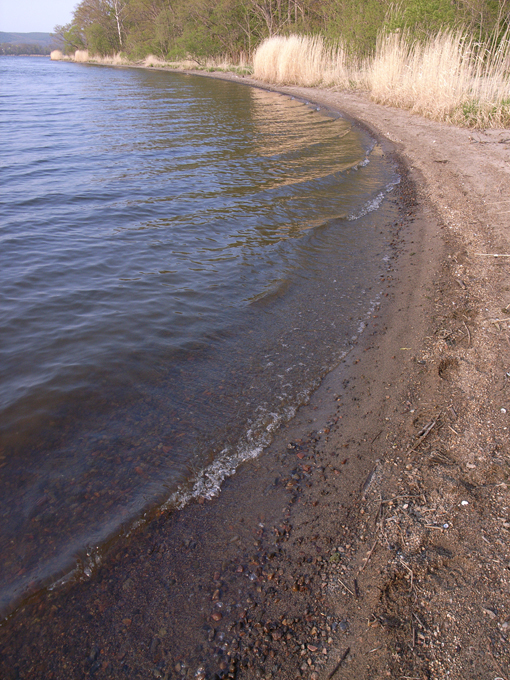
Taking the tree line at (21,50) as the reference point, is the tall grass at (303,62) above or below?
below

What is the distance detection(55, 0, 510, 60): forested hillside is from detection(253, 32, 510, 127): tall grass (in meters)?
0.71

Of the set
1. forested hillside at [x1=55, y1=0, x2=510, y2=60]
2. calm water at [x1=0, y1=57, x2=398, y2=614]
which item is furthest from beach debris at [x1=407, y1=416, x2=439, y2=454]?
forested hillside at [x1=55, y1=0, x2=510, y2=60]

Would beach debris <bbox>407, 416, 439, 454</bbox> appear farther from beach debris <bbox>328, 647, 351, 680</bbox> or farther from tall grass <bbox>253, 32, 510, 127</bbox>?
tall grass <bbox>253, 32, 510, 127</bbox>

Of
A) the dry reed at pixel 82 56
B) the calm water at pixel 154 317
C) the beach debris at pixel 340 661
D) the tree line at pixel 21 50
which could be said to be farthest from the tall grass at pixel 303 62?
the tree line at pixel 21 50

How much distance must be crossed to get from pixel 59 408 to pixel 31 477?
0.68 meters

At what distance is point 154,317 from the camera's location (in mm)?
4430

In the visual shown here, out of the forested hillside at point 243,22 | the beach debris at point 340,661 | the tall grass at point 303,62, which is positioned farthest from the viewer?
the tall grass at point 303,62

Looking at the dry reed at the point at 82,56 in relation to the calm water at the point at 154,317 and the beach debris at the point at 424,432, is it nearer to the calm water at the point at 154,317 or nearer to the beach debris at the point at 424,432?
the calm water at the point at 154,317

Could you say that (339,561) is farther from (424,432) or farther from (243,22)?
(243,22)

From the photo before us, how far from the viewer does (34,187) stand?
8.18m

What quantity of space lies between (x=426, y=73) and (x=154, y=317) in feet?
40.7

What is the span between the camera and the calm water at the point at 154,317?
2613 mm

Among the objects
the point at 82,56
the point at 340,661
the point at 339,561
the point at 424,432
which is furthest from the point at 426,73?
the point at 82,56

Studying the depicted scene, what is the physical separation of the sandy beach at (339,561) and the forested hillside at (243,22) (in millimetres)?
12596
